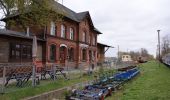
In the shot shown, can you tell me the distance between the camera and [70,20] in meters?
32.1

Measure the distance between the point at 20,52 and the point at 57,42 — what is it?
6.25 m

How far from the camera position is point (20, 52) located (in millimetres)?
23859

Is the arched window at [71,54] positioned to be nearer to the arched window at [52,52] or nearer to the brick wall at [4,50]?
the arched window at [52,52]

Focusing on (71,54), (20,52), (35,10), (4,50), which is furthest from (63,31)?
(35,10)

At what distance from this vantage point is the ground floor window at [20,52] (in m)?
23.0

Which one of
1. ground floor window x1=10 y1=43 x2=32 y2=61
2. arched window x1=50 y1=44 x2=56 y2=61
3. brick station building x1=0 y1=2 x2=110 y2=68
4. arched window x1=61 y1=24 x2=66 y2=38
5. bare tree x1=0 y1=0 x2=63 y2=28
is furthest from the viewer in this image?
arched window x1=61 y1=24 x2=66 y2=38

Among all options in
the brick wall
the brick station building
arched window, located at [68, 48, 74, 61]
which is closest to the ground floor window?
the brick station building

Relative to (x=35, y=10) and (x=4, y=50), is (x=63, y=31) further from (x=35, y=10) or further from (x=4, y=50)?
(x=35, y=10)

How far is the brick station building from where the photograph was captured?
22811 mm

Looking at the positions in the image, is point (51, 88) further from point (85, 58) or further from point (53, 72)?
point (85, 58)

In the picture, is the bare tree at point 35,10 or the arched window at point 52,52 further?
the arched window at point 52,52

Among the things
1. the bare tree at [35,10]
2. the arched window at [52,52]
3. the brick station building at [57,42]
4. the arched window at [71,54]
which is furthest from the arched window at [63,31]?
the bare tree at [35,10]

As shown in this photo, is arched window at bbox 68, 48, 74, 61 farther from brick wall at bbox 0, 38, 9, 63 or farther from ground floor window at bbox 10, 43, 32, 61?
brick wall at bbox 0, 38, 9, 63

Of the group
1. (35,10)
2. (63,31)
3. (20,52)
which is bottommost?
(20,52)
